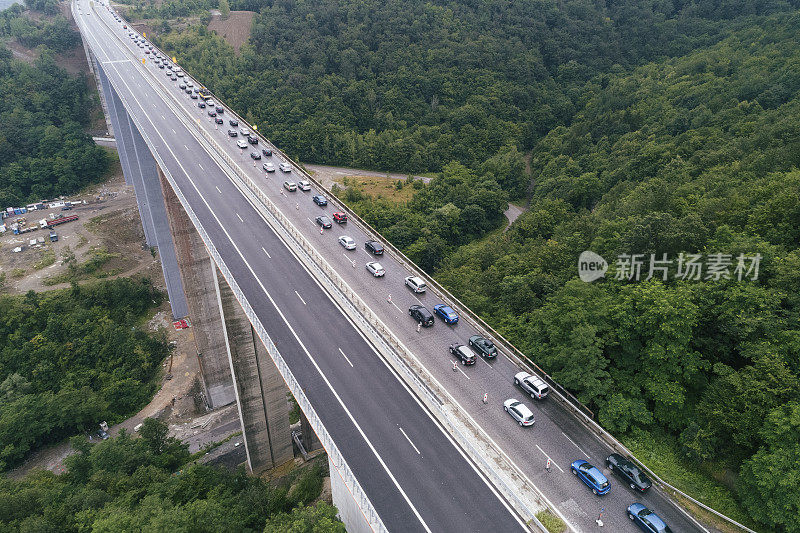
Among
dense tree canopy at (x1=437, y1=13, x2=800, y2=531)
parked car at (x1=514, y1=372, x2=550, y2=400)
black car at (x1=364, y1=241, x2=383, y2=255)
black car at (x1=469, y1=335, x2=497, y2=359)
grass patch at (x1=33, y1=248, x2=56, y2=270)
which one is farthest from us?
grass patch at (x1=33, y1=248, x2=56, y2=270)

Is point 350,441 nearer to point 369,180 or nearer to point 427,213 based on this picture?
→ point 427,213

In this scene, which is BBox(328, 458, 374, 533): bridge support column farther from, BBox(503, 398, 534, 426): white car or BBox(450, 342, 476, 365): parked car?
BBox(450, 342, 476, 365): parked car

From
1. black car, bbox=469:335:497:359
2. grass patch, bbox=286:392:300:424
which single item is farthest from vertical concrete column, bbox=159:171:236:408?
black car, bbox=469:335:497:359

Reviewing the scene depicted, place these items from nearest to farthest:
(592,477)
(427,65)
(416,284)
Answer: (592,477) → (416,284) → (427,65)

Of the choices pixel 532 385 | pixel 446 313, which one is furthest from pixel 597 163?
pixel 532 385

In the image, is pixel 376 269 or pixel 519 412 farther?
pixel 376 269

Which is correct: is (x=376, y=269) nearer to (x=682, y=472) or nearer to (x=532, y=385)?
(x=532, y=385)
